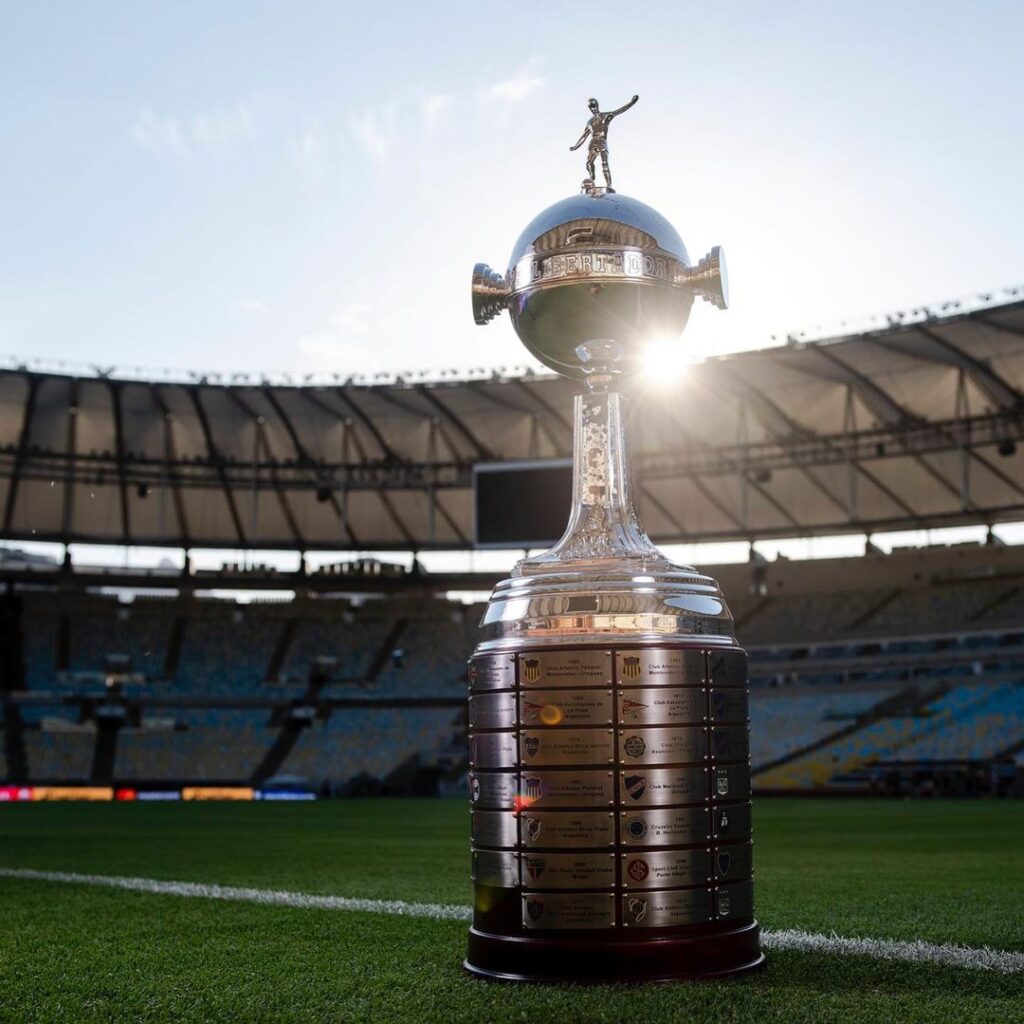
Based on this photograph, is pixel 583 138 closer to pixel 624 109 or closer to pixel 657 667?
pixel 624 109

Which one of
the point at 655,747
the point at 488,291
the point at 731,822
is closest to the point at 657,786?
the point at 655,747

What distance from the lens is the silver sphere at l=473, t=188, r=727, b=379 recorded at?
443 centimetres

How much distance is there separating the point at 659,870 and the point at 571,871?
0.87ft

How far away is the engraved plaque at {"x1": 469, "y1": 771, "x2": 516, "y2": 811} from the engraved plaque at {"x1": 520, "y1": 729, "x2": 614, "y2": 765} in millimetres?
99

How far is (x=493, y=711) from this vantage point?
4.21 m

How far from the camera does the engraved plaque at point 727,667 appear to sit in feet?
13.9

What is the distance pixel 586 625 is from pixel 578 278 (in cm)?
118

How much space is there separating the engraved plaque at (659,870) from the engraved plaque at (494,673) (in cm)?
65

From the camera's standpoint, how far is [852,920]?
5.97 meters

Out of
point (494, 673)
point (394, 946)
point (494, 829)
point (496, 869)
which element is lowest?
point (394, 946)

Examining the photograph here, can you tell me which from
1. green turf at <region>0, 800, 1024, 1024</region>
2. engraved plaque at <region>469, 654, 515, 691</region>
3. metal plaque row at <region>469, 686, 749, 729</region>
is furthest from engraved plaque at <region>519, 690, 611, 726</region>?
green turf at <region>0, 800, 1024, 1024</region>

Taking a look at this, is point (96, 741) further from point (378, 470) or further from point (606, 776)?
point (606, 776)

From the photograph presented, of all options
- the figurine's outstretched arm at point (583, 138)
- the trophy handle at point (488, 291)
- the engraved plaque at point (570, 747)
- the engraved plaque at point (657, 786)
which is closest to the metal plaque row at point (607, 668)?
the engraved plaque at point (570, 747)

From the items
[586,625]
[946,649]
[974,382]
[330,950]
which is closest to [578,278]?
[586,625]
